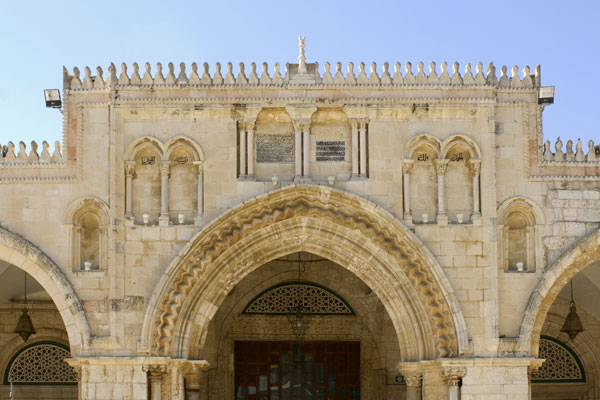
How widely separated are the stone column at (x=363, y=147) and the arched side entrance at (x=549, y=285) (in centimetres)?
263

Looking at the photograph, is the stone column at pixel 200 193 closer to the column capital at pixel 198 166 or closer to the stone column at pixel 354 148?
the column capital at pixel 198 166

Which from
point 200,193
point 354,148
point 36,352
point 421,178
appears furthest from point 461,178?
point 36,352

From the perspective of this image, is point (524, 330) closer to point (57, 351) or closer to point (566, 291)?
point (566, 291)

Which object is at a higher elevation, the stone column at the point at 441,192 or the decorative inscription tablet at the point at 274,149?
the decorative inscription tablet at the point at 274,149

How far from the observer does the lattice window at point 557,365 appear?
662 inches

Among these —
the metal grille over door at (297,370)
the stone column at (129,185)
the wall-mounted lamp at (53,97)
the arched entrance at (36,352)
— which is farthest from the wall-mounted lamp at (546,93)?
the arched entrance at (36,352)

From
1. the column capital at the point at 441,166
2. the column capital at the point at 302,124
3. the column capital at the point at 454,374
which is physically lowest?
the column capital at the point at 454,374

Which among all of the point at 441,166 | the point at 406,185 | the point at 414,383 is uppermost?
the point at 441,166

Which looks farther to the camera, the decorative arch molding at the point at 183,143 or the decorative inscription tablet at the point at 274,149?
the decorative inscription tablet at the point at 274,149

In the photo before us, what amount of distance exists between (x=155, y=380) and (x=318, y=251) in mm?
2689

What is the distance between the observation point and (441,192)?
45.3 feet

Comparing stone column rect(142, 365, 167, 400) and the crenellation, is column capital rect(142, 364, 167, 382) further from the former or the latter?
the crenellation

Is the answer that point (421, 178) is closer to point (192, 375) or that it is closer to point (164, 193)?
point (164, 193)

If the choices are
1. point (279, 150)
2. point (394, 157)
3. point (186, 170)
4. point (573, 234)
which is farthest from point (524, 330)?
point (186, 170)
